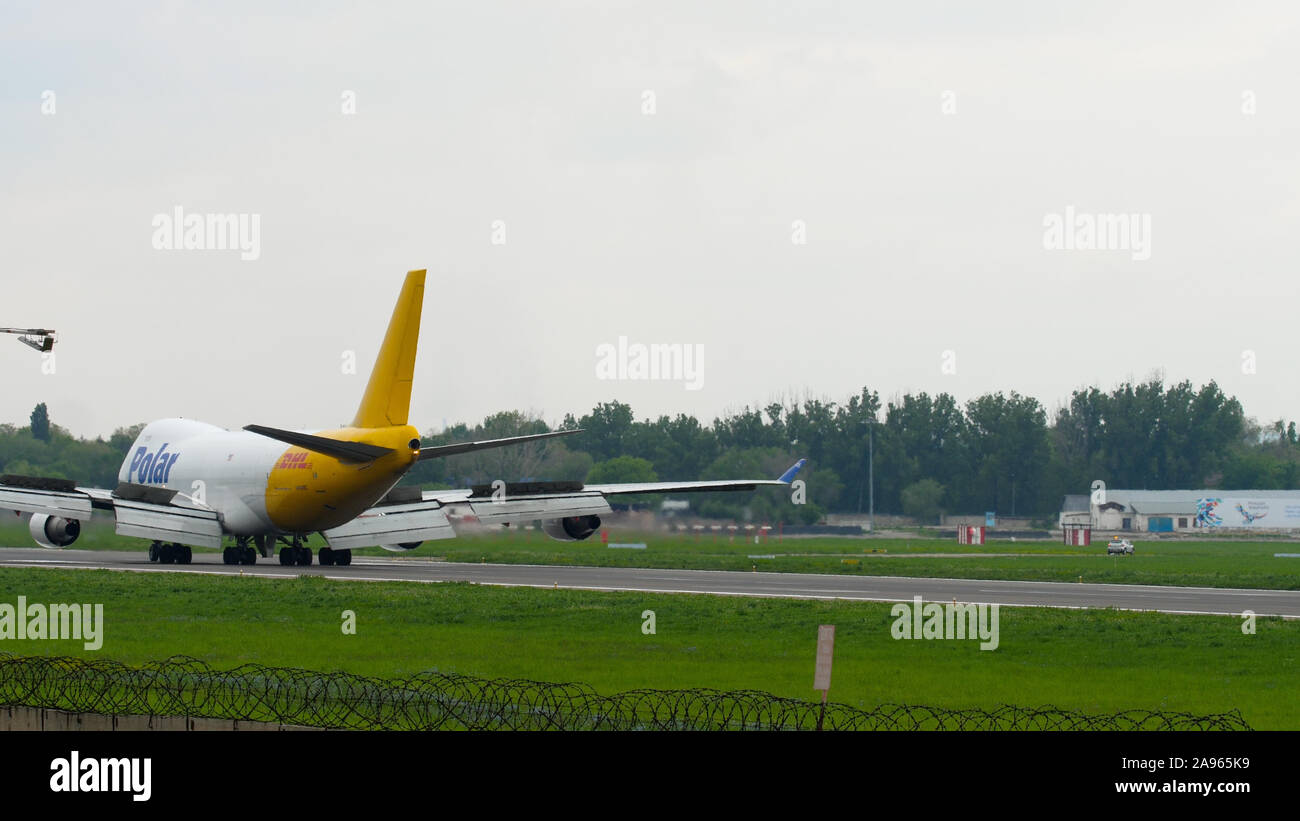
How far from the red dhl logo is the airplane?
73mm

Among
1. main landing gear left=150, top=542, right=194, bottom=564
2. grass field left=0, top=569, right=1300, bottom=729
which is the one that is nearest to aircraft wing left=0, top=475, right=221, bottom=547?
main landing gear left=150, top=542, right=194, bottom=564

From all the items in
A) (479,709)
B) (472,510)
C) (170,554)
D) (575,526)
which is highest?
(472,510)

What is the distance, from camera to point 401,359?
166 feet

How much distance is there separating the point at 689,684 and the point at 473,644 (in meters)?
7.28

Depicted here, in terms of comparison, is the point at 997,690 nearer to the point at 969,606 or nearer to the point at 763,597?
the point at 969,606

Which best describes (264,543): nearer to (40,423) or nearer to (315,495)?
(315,495)

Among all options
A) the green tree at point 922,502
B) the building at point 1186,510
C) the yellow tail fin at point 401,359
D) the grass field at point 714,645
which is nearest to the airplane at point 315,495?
the yellow tail fin at point 401,359

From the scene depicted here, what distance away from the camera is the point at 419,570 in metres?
57.0

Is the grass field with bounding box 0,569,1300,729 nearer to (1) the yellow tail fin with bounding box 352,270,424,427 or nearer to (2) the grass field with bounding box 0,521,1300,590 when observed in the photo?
(1) the yellow tail fin with bounding box 352,270,424,427

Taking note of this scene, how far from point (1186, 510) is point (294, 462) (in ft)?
389

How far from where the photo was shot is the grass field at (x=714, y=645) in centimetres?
2356

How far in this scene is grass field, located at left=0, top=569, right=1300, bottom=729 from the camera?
77.3 ft

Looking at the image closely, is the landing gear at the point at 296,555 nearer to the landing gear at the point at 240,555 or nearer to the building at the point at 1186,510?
the landing gear at the point at 240,555

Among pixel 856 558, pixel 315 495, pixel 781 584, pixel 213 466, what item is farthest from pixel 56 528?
pixel 856 558
